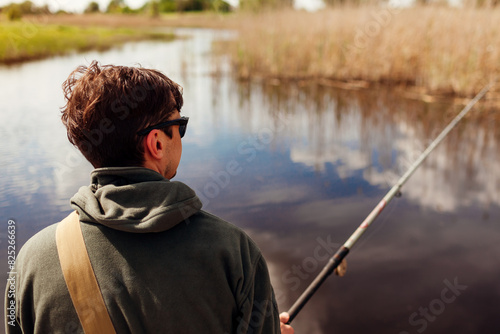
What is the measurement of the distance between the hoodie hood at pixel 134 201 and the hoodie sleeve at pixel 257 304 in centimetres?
24

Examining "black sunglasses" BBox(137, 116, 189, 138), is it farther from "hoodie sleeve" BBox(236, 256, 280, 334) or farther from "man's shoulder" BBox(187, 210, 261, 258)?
"hoodie sleeve" BBox(236, 256, 280, 334)

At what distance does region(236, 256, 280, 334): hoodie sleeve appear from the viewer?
1020mm

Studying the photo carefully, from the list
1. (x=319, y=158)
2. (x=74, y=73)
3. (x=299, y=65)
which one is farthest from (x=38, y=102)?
(x=74, y=73)

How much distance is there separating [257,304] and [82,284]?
1.39 feet

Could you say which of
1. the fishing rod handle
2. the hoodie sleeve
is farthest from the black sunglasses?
the fishing rod handle

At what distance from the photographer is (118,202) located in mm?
932

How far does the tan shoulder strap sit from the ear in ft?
0.79

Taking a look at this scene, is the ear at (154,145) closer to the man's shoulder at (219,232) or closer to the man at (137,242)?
the man at (137,242)

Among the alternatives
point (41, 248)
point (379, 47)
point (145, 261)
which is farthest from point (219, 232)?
point (379, 47)

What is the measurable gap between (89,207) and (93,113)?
22 cm

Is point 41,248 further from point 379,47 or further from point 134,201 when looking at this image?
point 379,47

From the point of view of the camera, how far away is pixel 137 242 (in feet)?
3.04

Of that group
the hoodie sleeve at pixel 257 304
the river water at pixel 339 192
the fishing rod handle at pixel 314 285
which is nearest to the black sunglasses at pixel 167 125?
the hoodie sleeve at pixel 257 304

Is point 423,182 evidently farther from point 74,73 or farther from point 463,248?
point 74,73
